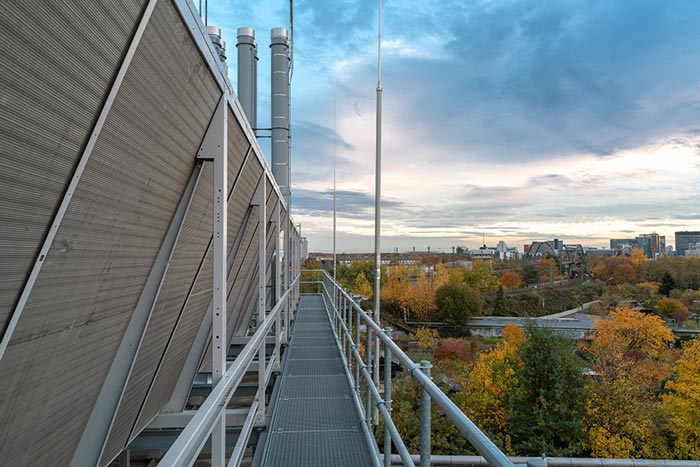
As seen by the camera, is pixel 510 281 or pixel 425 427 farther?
pixel 510 281

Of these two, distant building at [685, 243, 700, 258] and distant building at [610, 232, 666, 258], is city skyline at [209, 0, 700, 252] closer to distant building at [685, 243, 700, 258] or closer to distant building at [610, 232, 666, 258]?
distant building at [685, 243, 700, 258]

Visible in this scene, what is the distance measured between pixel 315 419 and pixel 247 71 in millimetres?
11019

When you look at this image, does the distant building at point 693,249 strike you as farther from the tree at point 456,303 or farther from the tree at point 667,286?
the tree at point 456,303

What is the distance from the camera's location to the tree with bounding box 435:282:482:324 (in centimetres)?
5194

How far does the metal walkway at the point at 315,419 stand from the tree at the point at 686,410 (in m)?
22.8

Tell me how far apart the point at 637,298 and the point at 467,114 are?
56.4 m

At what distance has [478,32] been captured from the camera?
22.1 m

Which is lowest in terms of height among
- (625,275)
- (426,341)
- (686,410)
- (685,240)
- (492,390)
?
(686,410)

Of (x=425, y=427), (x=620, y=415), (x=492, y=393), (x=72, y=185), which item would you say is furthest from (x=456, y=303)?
(x=72, y=185)

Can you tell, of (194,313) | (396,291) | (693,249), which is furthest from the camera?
(693,249)

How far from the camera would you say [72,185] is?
1501 mm

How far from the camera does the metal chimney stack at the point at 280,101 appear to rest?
1301cm

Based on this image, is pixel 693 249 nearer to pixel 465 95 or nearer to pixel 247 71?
pixel 465 95

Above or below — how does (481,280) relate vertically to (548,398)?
above
